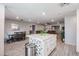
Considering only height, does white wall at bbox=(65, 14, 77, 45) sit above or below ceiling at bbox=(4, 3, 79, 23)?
below

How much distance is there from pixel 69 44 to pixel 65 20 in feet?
4.86

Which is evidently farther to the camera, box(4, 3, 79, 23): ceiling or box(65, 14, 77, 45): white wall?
box(65, 14, 77, 45): white wall

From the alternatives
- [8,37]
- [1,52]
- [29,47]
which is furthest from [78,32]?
[8,37]

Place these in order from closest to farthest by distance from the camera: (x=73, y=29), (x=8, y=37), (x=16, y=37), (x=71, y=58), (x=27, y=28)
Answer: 1. (x=71, y=58)
2. (x=73, y=29)
3. (x=8, y=37)
4. (x=16, y=37)
5. (x=27, y=28)

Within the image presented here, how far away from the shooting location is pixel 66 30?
16.5 feet

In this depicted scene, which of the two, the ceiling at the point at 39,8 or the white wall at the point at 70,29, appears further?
the white wall at the point at 70,29

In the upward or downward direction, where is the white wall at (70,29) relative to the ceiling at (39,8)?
downward

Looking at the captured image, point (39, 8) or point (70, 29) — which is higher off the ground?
point (39, 8)

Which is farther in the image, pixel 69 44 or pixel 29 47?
pixel 69 44

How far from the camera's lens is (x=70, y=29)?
193 inches

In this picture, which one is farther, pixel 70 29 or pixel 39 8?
pixel 70 29

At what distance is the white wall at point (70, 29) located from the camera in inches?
189

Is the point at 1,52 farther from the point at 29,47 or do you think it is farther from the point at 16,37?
the point at 16,37

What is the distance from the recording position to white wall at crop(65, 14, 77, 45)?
15.7ft
